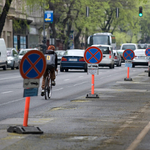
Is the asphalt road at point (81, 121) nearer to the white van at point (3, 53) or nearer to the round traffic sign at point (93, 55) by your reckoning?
the round traffic sign at point (93, 55)

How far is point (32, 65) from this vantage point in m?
9.54

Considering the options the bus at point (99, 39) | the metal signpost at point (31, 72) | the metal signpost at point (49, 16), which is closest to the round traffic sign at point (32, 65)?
the metal signpost at point (31, 72)

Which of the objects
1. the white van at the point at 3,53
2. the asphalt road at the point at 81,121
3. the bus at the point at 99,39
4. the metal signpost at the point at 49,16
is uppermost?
the metal signpost at the point at 49,16

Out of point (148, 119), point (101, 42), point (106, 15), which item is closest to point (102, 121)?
point (148, 119)

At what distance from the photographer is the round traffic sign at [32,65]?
9.48 metres

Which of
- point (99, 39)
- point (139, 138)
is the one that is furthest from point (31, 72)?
point (99, 39)

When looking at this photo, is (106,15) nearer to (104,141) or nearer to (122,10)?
(122,10)

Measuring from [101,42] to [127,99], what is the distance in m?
47.2

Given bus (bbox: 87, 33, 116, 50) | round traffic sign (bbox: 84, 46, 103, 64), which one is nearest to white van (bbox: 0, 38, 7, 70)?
round traffic sign (bbox: 84, 46, 103, 64)

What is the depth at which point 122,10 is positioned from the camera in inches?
3103

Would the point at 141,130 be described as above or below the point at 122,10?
below

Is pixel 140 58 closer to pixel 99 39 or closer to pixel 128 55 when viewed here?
pixel 99 39

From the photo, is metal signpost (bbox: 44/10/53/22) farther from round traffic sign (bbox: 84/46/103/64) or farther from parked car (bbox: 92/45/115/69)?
round traffic sign (bbox: 84/46/103/64)

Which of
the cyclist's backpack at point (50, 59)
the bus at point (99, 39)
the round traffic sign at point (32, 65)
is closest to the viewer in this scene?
the round traffic sign at point (32, 65)
